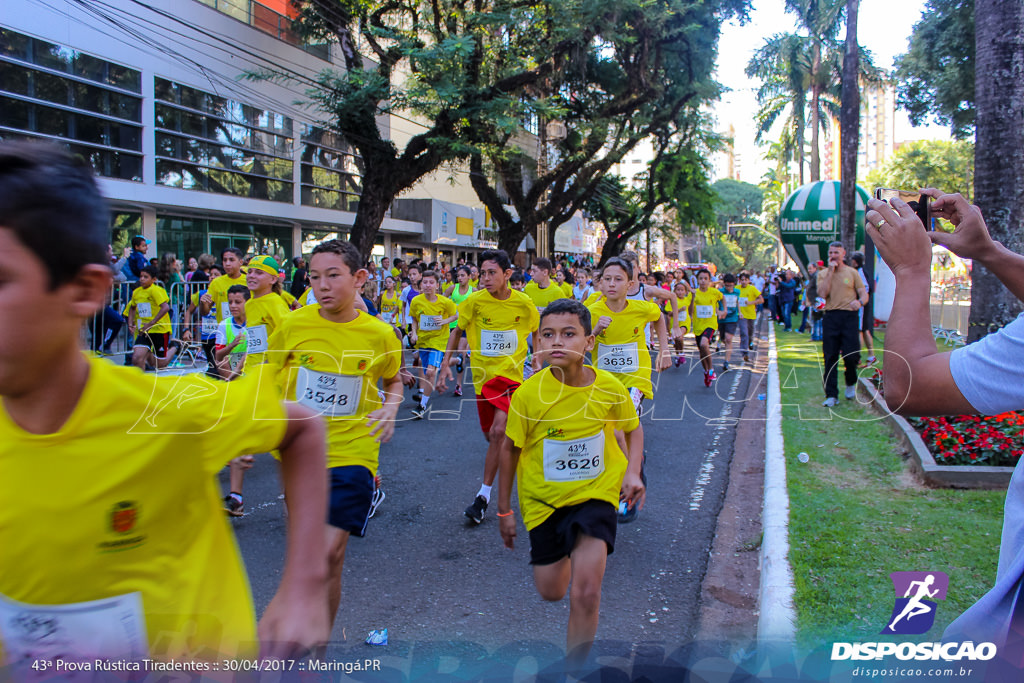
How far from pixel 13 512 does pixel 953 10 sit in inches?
780

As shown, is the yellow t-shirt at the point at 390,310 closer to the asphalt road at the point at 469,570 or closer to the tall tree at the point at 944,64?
the asphalt road at the point at 469,570

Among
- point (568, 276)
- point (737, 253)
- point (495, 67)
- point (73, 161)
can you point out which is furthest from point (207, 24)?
point (737, 253)

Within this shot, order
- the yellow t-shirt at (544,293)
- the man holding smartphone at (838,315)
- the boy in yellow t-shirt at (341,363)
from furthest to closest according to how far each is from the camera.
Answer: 1. the yellow t-shirt at (544,293)
2. the man holding smartphone at (838,315)
3. the boy in yellow t-shirt at (341,363)

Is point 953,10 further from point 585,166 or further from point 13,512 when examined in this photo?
point 13,512

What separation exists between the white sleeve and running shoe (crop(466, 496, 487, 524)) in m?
4.40

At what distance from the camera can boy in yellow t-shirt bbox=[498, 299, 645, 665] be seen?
3439mm

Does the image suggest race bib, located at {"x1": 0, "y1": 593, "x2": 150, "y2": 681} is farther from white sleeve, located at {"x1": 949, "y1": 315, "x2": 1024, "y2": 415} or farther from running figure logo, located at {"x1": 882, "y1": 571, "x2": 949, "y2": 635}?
running figure logo, located at {"x1": 882, "y1": 571, "x2": 949, "y2": 635}

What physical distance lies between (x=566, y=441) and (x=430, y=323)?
6.81 metres

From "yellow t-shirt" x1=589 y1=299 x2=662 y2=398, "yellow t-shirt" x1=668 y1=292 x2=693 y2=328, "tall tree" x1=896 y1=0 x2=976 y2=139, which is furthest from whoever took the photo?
"tall tree" x1=896 y1=0 x2=976 y2=139

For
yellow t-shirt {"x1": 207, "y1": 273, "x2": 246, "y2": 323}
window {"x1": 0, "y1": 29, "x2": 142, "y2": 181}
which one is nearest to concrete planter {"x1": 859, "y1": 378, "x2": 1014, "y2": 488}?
yellow t-shirt {"x1": 207, "y1": 273, "x2": 246, "y2": 323}

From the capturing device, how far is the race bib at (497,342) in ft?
22.0

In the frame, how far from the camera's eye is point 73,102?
17.0m

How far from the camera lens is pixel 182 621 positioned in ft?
5.23

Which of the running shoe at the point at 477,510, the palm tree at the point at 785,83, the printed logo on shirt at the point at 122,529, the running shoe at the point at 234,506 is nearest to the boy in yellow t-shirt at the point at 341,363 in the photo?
Result: the running shoe at the point at 477,510
